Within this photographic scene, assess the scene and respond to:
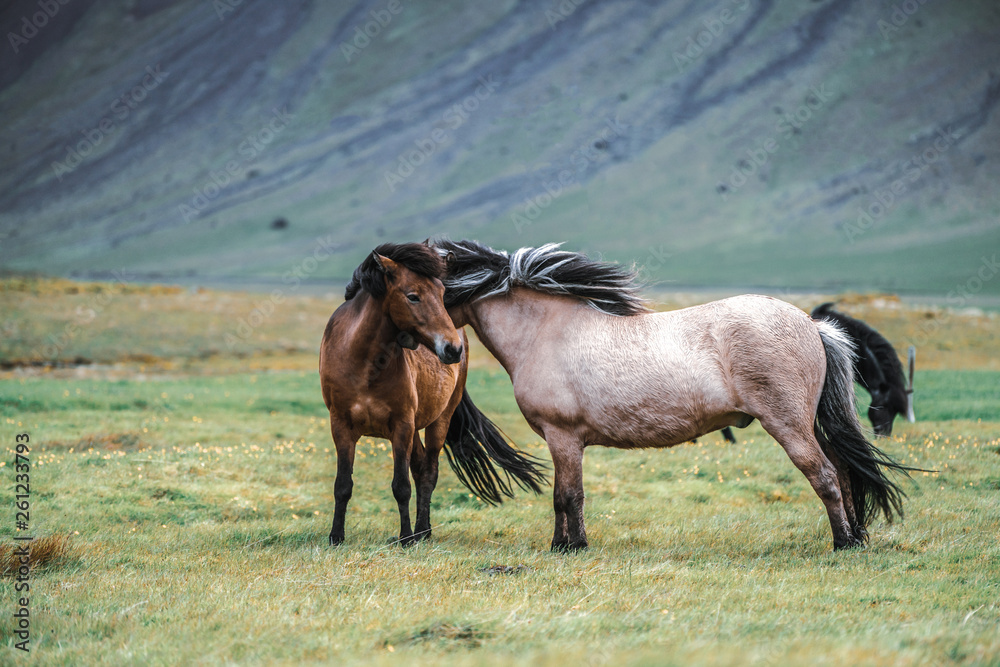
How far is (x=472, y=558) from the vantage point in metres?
7.27

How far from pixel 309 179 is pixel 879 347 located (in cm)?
16757

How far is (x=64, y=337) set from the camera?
32.1m

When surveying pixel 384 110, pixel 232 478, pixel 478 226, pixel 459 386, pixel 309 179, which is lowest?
pixel 232 478

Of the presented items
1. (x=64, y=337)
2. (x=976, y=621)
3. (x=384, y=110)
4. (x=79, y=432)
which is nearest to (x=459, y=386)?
(x=976, y=621)

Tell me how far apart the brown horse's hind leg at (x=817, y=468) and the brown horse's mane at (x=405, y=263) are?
11.2ft

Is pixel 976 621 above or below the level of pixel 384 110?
below

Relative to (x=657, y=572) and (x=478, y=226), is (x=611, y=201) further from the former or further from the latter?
(x=657, y=572)

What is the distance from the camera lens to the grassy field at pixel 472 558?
465 cm

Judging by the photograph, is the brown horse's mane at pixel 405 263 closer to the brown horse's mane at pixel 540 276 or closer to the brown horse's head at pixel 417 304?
the brown horse's head at pixel 417 304
